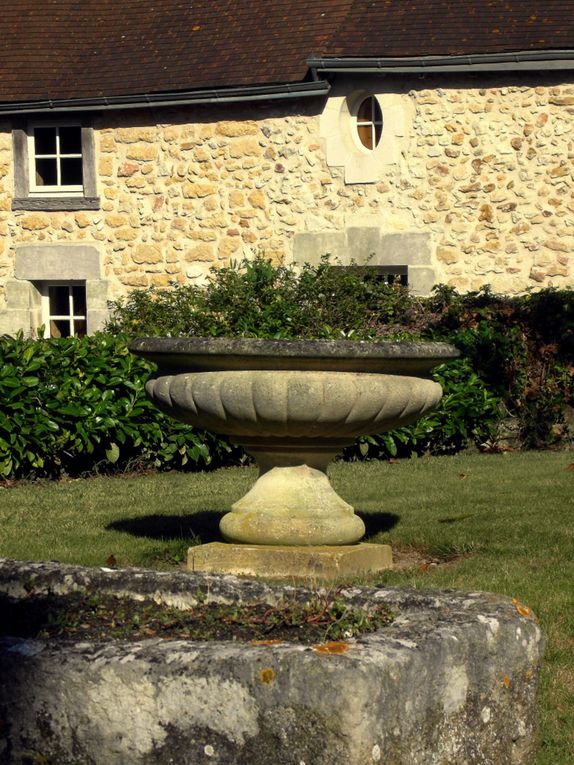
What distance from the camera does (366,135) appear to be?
14.1m

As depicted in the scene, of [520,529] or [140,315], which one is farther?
[140,315]

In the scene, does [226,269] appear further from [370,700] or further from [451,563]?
[370,700]

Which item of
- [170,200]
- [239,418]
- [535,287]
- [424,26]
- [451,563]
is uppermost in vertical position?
[424,26]

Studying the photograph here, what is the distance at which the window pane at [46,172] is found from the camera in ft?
50.6

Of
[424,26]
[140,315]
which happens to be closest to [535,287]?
[424,26]

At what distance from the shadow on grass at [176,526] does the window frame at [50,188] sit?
793 centimetres

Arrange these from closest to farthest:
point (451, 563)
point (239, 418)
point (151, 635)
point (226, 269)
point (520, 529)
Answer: point (151, 635) < point (239, 418) < point (451, 563) < point (520, 529) < point (226, 269)

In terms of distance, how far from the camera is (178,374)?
596cm

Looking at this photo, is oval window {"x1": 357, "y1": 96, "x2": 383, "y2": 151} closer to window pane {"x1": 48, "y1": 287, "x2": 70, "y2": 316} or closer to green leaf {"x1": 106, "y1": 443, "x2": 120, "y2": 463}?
Answer: window pane {"x1": 48, "y1": 287, "x2": 70, "y2": 316}

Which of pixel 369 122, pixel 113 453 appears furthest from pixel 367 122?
pixel 113 453

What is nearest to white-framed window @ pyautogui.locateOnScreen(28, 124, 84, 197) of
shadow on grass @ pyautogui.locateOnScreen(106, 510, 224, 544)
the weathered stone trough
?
shadow on grass @ pyautogui.locateOnScreen(106, 510, 224, 544)

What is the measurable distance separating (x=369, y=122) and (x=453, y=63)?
1.31 metres

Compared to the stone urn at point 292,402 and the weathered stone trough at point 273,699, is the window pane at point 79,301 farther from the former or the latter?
the weathered stone trough at point 273,699

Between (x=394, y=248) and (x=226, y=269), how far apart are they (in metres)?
1.93
